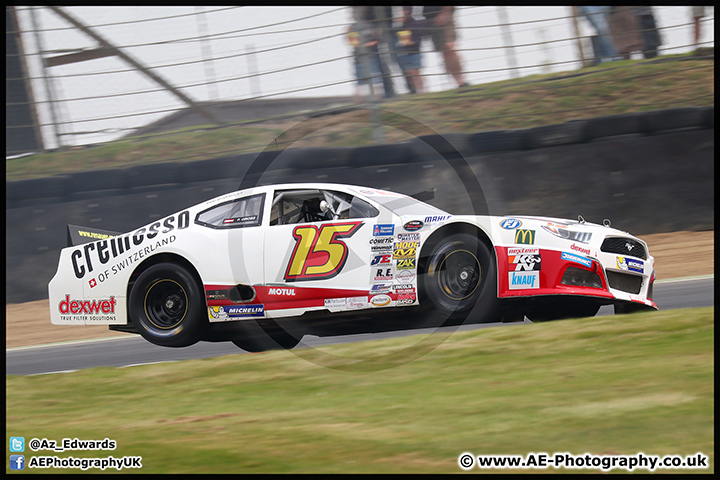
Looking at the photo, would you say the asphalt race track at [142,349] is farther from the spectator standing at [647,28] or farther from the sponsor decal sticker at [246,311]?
the spectator standing at [647,28]

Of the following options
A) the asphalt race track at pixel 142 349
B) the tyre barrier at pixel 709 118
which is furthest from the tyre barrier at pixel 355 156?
the asphalt race track at pixel 142 349

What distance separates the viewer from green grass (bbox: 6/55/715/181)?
11.4 metres

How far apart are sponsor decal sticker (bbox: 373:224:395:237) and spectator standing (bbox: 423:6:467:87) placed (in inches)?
219

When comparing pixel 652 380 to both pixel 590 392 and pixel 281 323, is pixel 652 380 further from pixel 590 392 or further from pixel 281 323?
pixel 281 323

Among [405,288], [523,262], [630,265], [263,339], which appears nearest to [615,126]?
[630,265]

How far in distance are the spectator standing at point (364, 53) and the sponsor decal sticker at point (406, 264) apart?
532 centimetres

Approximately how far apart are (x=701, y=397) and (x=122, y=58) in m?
9.90

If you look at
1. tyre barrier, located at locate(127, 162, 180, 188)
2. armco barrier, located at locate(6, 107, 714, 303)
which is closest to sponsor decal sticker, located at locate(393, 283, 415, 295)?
armco barrier, located at locate(6, 107, 714, 303)

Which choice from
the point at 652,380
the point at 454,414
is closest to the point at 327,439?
the point at 454,414

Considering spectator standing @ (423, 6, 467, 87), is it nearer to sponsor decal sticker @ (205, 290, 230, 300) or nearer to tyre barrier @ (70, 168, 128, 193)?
tyre barrier @ (70, 168, 128, 193)

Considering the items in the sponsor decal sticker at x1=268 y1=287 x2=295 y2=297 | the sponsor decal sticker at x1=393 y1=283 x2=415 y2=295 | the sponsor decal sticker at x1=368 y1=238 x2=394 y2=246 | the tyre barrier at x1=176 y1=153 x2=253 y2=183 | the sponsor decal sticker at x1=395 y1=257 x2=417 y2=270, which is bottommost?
the sponsor decal sticker at x1=393 y1=283 x2=415 y2=295

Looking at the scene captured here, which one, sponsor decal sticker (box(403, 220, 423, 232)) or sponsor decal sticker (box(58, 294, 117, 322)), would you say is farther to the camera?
sponsor decal sticker (box(58, 294, 117, 322))

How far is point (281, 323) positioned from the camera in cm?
642

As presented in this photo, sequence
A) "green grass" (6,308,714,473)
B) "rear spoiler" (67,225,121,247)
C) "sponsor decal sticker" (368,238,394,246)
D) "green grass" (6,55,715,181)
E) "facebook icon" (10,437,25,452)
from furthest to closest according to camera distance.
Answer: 1. "green grass" (6,55,715,181)
2. "rear spoiler" (67,225,121,247)
3. "sponsor decal sticker" (368,238,394,246)
4. "facebook icon" (10,437,25,452)
5. "green grass" (6,308,714,473)
